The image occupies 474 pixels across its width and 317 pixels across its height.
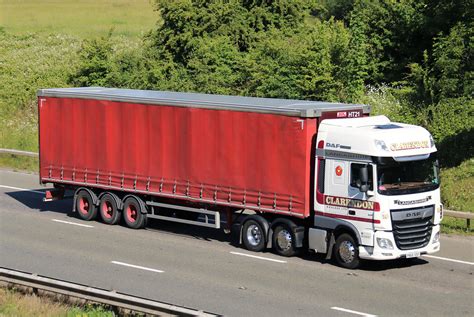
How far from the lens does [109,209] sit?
79.8 feet

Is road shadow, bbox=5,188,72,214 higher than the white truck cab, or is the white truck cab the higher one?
the white truck cab

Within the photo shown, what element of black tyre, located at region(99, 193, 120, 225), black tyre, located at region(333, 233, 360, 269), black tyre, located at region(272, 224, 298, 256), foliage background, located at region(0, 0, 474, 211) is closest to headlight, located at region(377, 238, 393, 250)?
black tyre, located at region(333, 233, 360, 269)

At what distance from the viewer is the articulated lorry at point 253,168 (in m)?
19.1

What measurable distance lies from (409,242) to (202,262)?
4342 millimetres

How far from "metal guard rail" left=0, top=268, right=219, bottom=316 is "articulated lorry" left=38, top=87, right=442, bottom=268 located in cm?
613

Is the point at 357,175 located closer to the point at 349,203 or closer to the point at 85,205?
the point at 349,203

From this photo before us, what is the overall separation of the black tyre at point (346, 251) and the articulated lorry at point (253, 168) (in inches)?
0.8

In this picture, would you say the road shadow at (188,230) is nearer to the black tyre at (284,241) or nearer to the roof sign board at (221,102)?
the black tyre at (284,241)

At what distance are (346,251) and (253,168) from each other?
2.94 meters

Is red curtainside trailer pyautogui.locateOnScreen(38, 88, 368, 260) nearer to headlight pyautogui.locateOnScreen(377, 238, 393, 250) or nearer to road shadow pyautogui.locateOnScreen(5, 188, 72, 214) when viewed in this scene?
road shadow pyautogui.locateOnScreen(5, 188, 72, 214)

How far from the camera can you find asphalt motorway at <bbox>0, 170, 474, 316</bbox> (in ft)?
54.3

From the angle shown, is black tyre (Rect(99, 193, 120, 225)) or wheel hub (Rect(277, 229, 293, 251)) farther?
black tyre (Rect(99, 193, 120, 225))

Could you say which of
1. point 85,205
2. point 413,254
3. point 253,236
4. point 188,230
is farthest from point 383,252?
point 85,205

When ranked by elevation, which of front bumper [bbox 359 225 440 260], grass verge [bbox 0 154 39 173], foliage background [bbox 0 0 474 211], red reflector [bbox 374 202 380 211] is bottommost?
front bumper [bbox 359 225 440 260]
